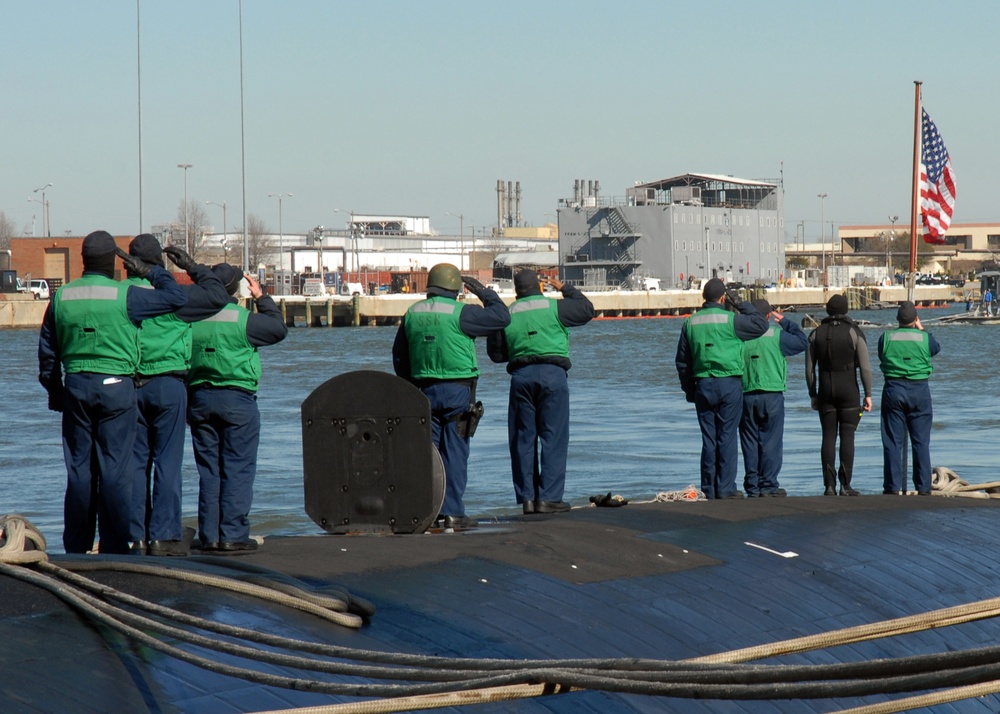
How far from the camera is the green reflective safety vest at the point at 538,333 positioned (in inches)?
404

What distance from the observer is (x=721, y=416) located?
11969mm

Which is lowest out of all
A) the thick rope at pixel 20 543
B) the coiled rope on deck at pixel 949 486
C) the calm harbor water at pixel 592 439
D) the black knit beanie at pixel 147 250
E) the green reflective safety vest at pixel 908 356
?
the calm harbor water at pixel 592 439

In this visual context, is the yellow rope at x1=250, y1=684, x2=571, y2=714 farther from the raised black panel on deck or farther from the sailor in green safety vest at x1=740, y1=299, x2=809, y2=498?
the sailor in green safety vest at x1=740, y1=299, x2=809, y2=498

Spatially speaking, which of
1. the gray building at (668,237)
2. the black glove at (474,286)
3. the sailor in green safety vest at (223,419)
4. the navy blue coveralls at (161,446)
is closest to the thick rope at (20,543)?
the navy blue coveralls at (161,446)

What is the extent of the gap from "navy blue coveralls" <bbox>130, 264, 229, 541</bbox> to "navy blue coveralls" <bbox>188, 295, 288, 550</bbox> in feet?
0.62

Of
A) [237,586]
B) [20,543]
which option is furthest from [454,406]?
[20,543]

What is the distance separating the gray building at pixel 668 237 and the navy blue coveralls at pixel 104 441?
94.1 meters

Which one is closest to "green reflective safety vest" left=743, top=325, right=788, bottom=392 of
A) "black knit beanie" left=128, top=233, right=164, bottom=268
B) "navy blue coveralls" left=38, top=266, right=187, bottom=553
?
"black knit beanie" left=128, top=233, right=164, bottom=268

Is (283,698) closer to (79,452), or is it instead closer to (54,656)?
(54,656)

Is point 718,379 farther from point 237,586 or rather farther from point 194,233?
point 194,233

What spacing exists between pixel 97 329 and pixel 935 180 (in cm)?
2549

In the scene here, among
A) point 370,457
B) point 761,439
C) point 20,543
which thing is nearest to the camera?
point 20,543

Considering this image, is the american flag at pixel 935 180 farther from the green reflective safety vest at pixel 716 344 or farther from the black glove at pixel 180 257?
the black glove at pixel 180 257

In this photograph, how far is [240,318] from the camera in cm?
862
